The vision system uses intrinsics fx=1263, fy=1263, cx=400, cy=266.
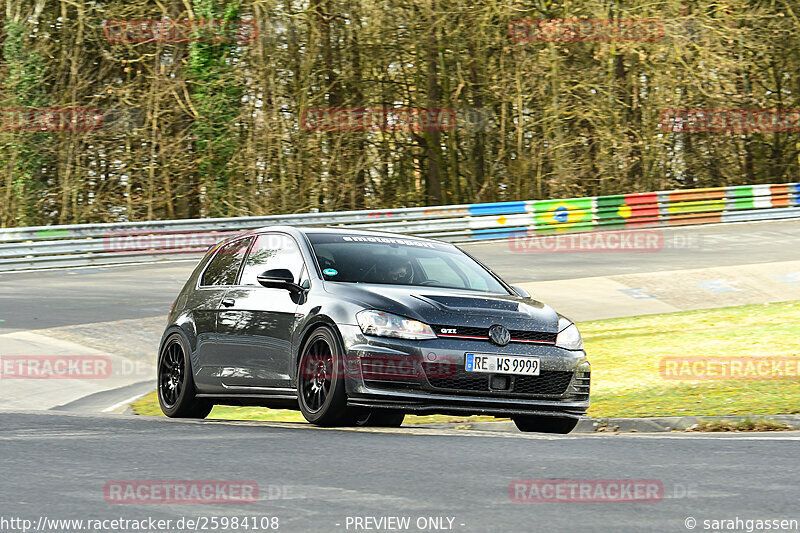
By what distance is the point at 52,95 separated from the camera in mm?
32844

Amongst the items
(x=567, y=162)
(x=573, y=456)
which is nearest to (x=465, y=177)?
(x=567, y=162)

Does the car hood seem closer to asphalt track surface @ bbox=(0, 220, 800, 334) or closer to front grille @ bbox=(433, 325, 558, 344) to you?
front grille @ bbox=(433, 325, 558, 344)

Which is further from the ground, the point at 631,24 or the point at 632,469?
the point at 631,24

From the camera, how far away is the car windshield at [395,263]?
31.9ft

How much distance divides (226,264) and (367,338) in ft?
8.18

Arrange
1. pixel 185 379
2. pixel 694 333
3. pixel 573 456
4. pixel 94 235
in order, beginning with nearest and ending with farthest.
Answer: pixel 573 456 → pixel 185 379 → pixel 694 333 → pixel 94 235

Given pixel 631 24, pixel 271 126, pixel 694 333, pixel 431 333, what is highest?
pixel 631 24

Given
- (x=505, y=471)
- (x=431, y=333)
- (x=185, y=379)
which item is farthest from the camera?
(x=185, y=379)

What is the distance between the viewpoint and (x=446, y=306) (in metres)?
9.01

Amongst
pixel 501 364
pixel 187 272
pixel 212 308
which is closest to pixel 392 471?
pixel 501 364

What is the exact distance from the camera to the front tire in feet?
35.1

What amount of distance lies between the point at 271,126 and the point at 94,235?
7.35 m

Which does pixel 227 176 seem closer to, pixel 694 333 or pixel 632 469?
pixel 694 333

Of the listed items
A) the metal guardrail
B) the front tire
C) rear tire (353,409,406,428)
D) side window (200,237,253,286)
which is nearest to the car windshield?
side window (200,237,253,286)
